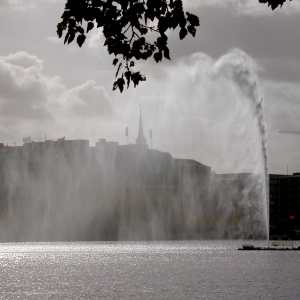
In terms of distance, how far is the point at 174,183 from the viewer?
17150cm

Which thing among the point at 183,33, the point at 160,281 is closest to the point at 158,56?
the point at 183,33

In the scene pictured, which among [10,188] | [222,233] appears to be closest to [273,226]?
[222,233]

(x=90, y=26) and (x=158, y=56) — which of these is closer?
(x=90, y=26)

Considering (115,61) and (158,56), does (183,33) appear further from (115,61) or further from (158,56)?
(115,61)

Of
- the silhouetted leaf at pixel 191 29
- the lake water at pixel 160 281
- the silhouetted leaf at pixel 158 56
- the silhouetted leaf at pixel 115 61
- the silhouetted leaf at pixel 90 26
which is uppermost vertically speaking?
the silhouetted leaf at pixel 191 29

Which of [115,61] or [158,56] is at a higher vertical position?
[158,56]

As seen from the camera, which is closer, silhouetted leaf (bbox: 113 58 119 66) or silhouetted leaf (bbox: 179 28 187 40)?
silhouetted leaf (bbox: 179 28 187 40)

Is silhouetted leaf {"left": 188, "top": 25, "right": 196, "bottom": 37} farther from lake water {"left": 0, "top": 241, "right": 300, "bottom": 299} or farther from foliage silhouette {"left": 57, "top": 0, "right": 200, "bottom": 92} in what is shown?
lake water {"left": 0, "top": 241, "right": 300, "bottom": 299}

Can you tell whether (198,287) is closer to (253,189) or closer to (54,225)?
(54,225)

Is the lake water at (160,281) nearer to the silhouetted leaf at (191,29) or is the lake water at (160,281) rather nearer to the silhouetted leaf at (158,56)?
the silhouetted leaf at (158,56)

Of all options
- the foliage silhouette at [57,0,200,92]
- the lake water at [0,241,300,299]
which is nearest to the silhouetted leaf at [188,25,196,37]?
the foliage silhouette at [57,0,200,92]

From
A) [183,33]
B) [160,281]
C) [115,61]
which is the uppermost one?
[183,33]

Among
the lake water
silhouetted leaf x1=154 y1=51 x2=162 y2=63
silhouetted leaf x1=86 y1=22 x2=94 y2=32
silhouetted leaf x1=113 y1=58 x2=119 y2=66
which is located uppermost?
silhouetted leaf x1=86 y1=22 x2=94 y2=32

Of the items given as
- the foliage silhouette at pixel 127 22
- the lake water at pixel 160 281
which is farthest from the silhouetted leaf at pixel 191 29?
the lake water at pixel 160 281
